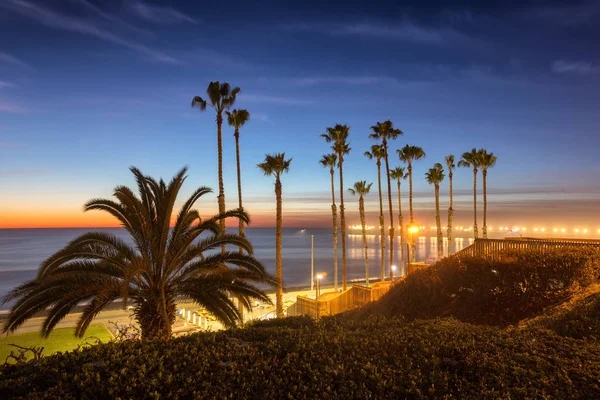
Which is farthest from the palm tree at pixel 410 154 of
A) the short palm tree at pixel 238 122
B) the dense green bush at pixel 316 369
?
the dense green bush at pixel 316 369

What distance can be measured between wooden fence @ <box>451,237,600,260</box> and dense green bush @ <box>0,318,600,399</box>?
7.91 m

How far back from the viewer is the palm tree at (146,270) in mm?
9617

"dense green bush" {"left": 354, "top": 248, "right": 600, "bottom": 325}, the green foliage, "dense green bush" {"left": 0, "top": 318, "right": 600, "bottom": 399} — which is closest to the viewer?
"dense green bush" {"left": 0, "top": 318, "right": 600, "bottom": 399}

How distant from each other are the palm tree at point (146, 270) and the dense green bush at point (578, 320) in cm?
746

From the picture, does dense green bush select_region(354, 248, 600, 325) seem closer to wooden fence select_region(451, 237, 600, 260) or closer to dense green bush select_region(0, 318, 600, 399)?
wooden fence select_region(451, 237, 600, 260)

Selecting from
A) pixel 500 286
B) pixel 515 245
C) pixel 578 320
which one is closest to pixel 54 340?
pixel 500 286

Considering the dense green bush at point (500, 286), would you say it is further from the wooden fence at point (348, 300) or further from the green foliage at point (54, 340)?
the green foliage at point (54, 340)

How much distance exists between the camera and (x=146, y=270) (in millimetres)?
10016

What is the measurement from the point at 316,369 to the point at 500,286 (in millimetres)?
9693

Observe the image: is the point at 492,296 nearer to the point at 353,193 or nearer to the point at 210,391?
the point at 210,391

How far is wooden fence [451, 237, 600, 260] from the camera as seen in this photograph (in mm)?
13683

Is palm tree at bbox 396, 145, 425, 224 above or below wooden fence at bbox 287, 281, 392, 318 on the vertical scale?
above

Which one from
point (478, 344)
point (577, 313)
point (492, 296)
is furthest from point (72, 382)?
point (492, 296)

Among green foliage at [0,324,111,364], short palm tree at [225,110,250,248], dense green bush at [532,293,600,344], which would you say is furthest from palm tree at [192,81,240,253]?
dense green bush at [532,293,600,344]
